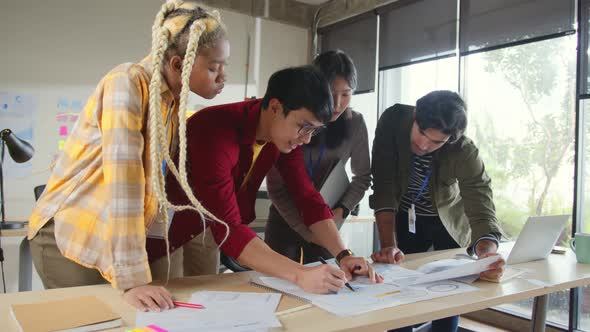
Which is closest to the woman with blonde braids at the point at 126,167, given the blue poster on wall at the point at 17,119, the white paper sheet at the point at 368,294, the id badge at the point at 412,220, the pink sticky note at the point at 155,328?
the pink sticky note at the point at 155,328

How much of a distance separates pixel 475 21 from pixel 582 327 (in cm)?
210

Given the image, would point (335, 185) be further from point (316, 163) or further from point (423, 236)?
point (423, 236)

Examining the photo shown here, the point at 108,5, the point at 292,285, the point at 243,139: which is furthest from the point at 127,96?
the point at 108,5

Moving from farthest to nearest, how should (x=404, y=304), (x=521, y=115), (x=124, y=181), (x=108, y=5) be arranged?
1. (x=108, y=5)
2. (x=521, y=115)
3. (x=404, y=304)
4. (x=124, y=181)

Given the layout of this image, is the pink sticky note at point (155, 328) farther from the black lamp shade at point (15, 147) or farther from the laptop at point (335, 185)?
the black lamp shade at point (15, 147)

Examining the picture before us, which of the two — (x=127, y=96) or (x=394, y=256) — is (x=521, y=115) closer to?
(x=394, y=256)

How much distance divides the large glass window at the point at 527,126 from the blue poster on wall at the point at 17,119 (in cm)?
318

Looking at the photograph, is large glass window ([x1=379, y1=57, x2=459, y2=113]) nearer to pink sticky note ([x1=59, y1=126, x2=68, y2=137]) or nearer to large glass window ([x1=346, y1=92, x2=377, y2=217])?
large glass window ([x1=346, y1=92, x2=377, y2=217])

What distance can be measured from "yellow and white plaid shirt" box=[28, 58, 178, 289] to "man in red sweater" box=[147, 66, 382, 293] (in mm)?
162

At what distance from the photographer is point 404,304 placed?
1024mm

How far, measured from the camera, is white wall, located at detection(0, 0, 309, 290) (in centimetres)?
338

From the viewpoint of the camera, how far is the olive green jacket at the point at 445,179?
1.69 meters

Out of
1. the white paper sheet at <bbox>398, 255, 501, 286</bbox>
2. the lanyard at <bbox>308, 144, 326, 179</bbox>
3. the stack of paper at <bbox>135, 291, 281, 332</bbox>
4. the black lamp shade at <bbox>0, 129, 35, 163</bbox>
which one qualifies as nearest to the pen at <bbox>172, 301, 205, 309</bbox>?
the stack of paper at <bbox>135, 291, 281, 332</bbox>

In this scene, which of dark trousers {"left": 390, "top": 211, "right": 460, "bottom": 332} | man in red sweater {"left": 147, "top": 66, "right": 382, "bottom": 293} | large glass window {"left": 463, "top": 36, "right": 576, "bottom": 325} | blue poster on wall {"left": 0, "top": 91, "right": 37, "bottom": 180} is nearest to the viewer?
man in red sweater {"left": 147, "top": 66, "right": 382, "bottom": 293}
